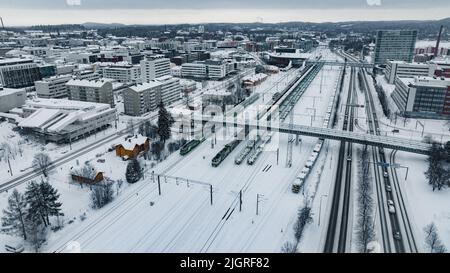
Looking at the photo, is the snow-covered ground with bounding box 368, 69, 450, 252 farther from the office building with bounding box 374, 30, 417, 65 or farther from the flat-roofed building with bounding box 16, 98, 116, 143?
the office building with bounding box 374, 30, 417, 65

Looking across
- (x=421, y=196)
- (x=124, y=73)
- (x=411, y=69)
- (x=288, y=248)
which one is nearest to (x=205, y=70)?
(x=124, y=73)

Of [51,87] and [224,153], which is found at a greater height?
[51,87]

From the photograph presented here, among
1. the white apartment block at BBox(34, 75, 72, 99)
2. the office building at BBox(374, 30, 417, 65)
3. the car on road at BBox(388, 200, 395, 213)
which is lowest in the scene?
the car on road at BBox(388, 200, 395, 213)

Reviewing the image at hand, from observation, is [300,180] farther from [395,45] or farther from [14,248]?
[395,45]

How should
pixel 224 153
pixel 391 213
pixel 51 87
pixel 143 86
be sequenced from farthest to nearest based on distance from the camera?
pixel 51 87
pixel 143 86
pixel 224 153
pixel 391 213

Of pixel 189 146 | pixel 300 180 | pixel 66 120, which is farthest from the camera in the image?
pixel 66 120

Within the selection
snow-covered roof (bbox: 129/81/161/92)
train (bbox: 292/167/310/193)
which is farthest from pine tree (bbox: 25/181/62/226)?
snow-covered roof (bbox: 129/81/161/92)
